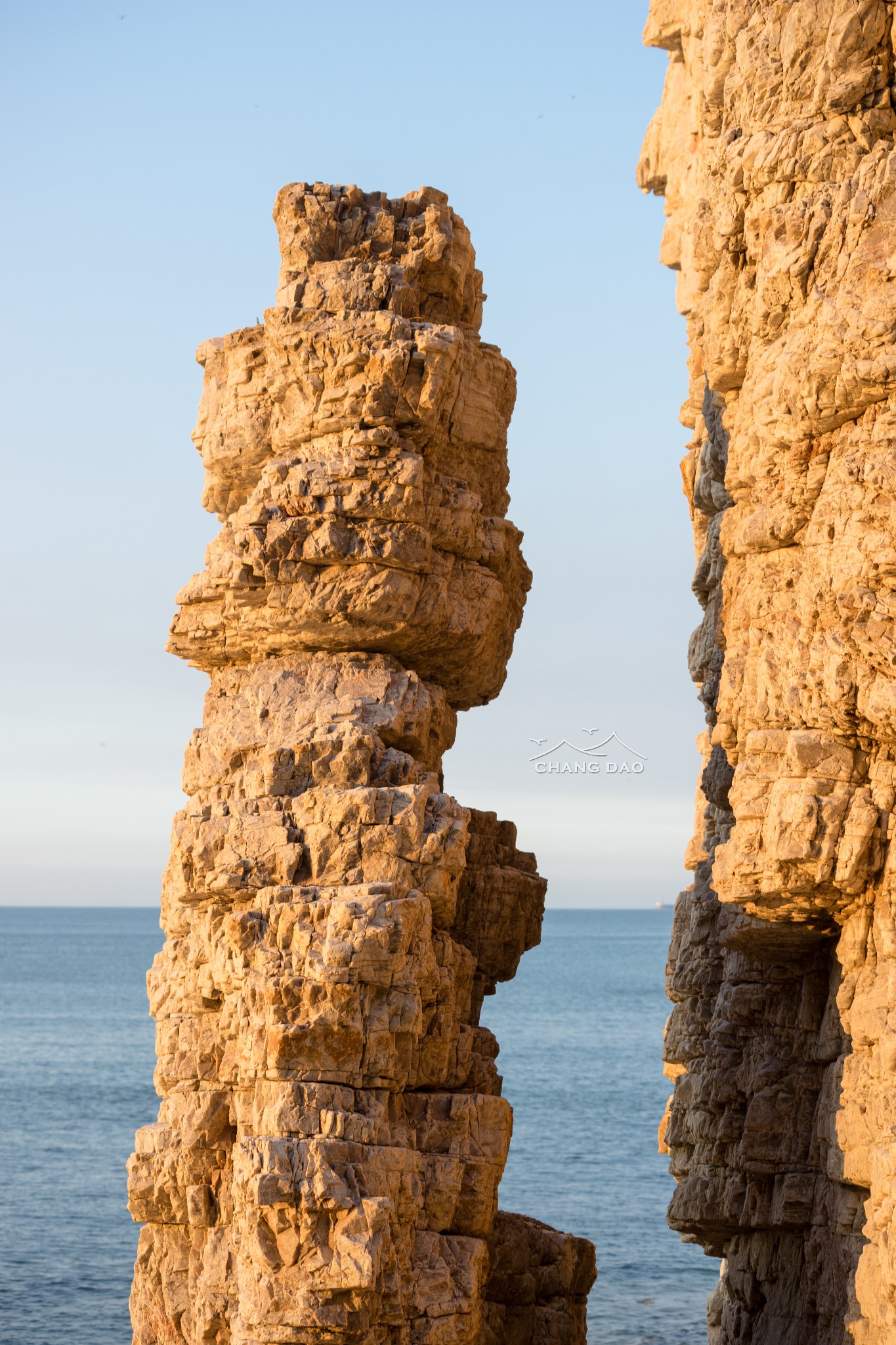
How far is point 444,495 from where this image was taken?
21.1 metres

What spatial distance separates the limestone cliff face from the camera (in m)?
17.4

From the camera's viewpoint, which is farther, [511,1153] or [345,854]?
[511,1153]

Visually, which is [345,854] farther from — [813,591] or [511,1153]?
[511,1153]

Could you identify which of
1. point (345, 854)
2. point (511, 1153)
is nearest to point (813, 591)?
point (345, 854)

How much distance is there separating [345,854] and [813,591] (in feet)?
18.3

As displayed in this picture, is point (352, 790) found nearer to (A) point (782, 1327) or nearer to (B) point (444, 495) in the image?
(B) point (444, 495)

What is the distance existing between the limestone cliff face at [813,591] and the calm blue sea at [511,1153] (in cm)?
1907

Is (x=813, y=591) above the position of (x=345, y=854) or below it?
above

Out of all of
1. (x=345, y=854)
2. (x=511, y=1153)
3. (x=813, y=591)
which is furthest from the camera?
(x=511, y=1153)

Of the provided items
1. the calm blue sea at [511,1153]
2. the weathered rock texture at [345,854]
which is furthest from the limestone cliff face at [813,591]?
the calm blue sea at [511,1153]

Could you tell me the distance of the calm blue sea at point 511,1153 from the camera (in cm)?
4228

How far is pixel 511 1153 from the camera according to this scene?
212 ft

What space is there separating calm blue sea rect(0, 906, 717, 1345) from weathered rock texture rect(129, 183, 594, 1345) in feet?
65.7

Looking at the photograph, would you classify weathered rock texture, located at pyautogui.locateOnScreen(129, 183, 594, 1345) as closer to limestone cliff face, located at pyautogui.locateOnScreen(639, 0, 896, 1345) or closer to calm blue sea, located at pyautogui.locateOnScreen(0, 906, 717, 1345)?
limestone cliff face, located at pyautogui.locateOnScreen(639, 0, 896, 1345)
